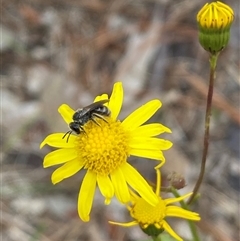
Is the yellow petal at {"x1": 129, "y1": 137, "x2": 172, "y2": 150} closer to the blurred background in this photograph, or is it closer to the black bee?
the black bee

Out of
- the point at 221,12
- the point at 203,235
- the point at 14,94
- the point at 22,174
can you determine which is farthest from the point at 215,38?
the point at 14,94

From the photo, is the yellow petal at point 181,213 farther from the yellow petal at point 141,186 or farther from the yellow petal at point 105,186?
the yellow petal at point 105,186

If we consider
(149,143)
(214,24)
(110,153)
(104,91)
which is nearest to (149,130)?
(149,143)

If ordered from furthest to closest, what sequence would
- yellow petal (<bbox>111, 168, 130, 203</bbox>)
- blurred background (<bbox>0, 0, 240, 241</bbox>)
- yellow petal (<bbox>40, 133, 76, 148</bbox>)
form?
blurred background (<bbox>0, 0, 240, 241</bbox>)
yellow petal (<bbox>40, 133, 76, 148</bbox>)
yellow petal (<bbox>111, 168, 130, 203</bbox>)

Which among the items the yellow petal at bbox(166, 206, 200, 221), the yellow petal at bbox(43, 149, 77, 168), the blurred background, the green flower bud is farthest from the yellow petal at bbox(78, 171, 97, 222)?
the blurred background

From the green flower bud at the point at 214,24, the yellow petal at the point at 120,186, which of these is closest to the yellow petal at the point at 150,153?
the yellow petal at the point at 120,186

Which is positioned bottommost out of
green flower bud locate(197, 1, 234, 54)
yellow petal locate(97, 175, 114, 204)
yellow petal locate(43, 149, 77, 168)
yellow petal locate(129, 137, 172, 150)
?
yellow petal locate(97, 175, 114, 204)
